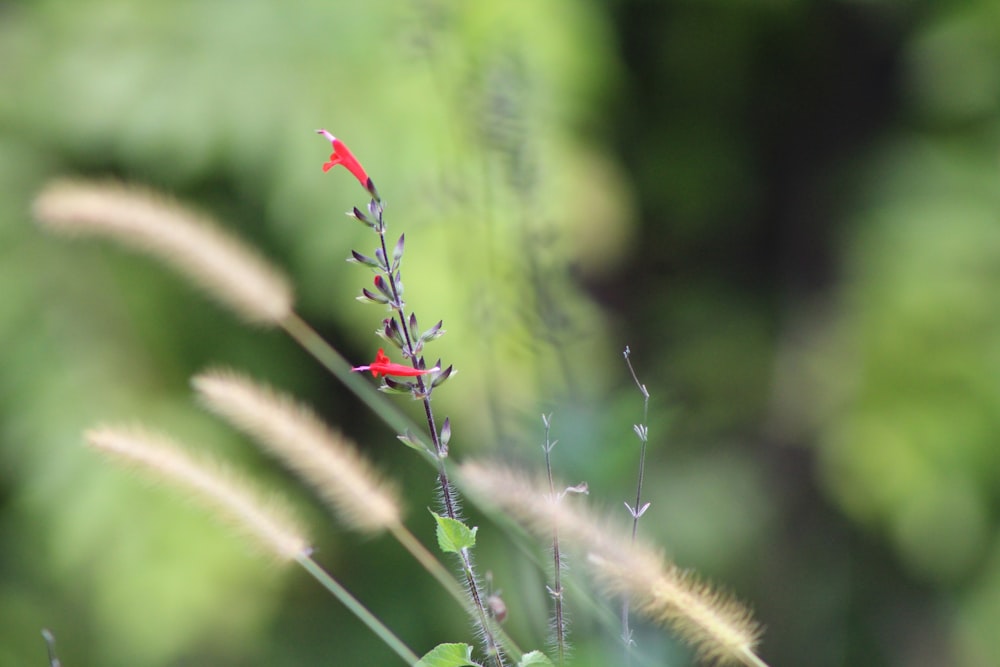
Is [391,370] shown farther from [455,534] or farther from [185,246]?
[185,246]

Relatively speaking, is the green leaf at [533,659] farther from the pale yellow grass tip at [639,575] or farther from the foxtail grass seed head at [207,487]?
the foxtail grass seed head at [207,487]

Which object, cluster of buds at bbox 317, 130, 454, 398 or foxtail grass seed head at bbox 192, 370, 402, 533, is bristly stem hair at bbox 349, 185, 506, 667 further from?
foxtail grass seed head at bbox 192, 370, 402, 533

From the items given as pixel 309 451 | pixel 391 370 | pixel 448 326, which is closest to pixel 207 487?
pixel 309 451

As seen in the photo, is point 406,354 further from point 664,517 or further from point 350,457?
point 664,517

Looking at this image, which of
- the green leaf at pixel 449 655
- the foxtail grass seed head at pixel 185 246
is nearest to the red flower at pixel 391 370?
the green leaf at pixel 449 655

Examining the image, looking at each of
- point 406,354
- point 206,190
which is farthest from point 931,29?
point 406,354

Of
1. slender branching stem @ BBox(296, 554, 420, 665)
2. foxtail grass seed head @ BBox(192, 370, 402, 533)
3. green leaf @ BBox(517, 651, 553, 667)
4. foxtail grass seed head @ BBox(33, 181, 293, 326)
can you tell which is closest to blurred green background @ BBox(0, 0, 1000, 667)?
foxtail grass seed head @ BBox(33, 181, 293, 326)
